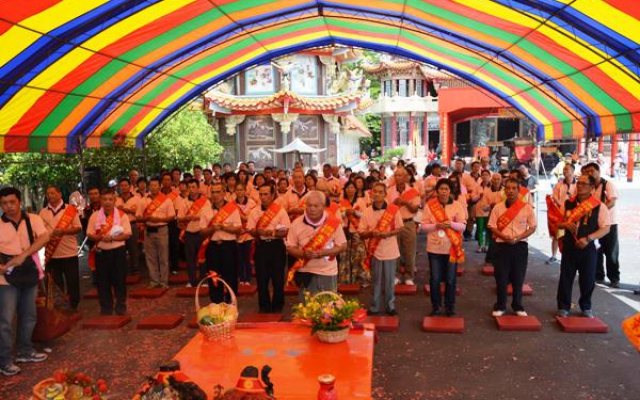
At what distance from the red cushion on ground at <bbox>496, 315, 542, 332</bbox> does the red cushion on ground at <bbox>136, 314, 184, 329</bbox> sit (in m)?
3.92

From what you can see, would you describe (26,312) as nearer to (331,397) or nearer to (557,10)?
(331,397)

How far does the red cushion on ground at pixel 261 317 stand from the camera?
21.8ft

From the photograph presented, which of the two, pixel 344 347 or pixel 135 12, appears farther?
pixel 135 12

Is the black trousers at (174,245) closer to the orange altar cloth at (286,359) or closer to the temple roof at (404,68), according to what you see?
the orange altar cloth at (286,359)

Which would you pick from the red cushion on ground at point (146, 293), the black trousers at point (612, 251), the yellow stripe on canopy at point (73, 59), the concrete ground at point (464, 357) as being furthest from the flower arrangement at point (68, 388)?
the black trousers at point (612, 251)

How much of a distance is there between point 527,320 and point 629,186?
1928 cm

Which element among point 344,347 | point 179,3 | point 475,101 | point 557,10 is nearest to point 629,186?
point 475,101

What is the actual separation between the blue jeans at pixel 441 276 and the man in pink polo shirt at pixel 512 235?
0.55 metres

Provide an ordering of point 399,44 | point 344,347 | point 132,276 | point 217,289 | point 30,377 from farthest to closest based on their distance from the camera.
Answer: point 399,44, point 132,276, point 217,289, point 30,377, point 344,347

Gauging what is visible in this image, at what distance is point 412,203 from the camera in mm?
7801

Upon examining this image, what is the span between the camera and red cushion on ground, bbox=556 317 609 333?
6.04 metres

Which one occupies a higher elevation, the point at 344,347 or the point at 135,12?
the point at 135,12

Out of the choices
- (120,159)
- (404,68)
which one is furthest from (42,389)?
(404,68)

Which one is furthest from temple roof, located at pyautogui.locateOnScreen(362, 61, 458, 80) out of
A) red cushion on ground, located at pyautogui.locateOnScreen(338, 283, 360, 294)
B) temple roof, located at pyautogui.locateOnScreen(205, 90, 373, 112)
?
red cushion on ground, located at pyautogui.locateOnScreen(338, 283, 360, 294)
